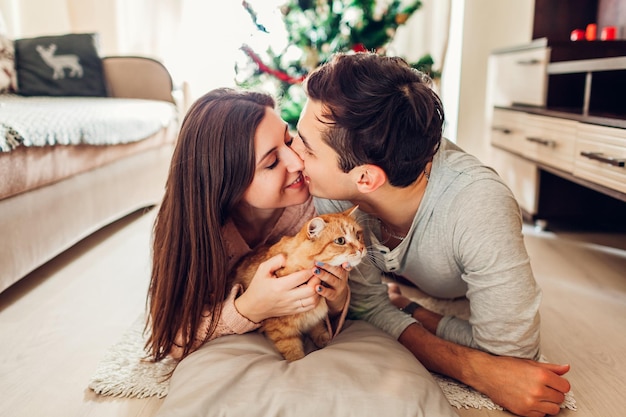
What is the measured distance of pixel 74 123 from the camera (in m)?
1.88

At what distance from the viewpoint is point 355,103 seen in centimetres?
105

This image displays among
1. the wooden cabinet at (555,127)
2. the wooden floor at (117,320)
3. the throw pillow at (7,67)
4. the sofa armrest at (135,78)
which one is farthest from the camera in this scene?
the sofa armrest at (135,78)

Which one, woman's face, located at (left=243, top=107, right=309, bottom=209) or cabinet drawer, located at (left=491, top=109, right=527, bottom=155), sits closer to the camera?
woman's face, located at (left=243, top=107, right=309, bottom=209)

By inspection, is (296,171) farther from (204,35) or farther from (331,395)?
(204,35)

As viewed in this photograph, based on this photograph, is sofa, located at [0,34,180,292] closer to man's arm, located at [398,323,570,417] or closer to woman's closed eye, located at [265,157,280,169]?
woman's closed eye, located at [265,157,280,169]

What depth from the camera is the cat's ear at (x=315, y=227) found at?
1066 millimetres

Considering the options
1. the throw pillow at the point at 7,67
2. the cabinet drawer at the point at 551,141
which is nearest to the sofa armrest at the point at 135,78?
the throw pillow at the point at 7,67

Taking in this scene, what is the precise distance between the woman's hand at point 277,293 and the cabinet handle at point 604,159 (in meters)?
1.03

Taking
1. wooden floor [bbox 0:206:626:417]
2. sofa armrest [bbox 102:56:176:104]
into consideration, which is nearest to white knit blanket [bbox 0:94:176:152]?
sofa armrest [bbox 102:56:176:104]

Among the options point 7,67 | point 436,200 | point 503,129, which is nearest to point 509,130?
point 503,129

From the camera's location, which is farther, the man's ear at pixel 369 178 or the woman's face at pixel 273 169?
the woman's face at pixel 273 169

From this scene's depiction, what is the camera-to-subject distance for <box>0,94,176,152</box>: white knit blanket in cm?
158

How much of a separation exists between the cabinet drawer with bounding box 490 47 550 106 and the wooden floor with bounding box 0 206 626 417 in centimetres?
64

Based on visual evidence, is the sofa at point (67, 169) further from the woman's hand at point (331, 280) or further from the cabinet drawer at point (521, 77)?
the cabinet drawer at point (521, 77)
